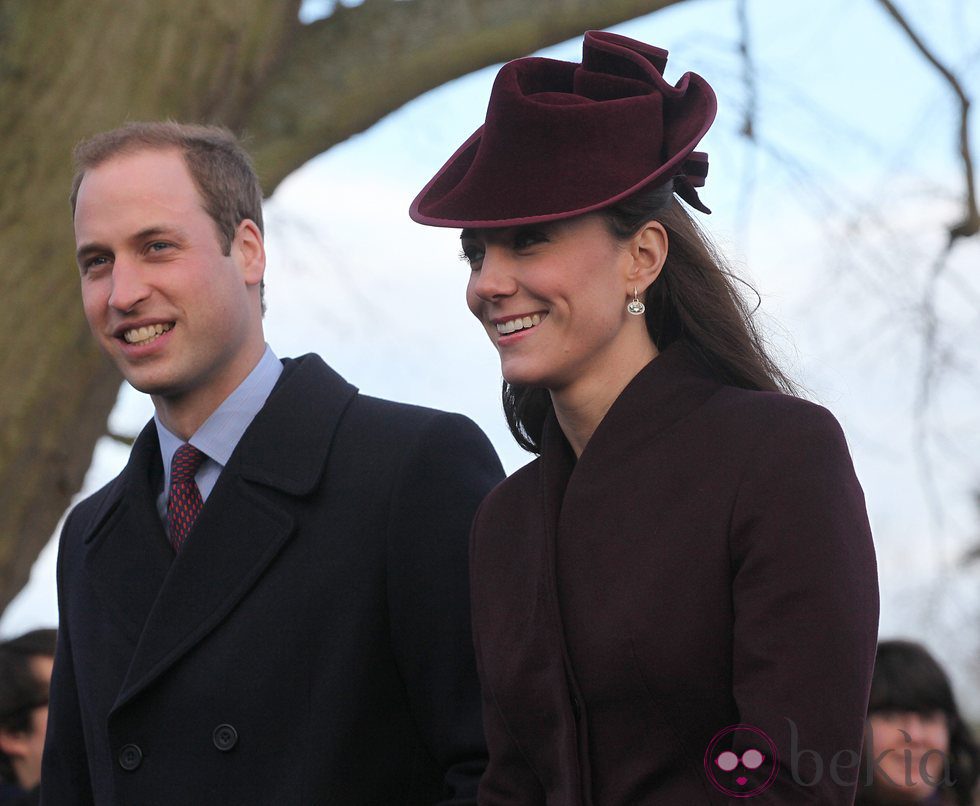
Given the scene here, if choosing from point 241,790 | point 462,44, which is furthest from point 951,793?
point 462,44

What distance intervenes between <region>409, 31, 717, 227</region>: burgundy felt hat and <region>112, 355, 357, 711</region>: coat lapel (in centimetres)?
60

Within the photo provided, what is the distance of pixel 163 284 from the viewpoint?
120 inches

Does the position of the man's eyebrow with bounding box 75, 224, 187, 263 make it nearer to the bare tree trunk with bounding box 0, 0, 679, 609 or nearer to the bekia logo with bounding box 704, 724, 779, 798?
the bekia logo with bounding box 704, 724, 779, 798

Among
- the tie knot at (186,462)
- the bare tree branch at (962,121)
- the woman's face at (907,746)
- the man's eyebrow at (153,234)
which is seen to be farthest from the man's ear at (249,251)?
the bare tree branch at (962,121)

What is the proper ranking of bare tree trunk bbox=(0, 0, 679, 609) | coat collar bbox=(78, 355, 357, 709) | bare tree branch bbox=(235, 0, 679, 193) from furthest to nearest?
bare tree branch bbox=(235, 0, 679, 193) → bare tree trunk bbox=(0, 0, 679, 609) → coat collar bbox=(78, 355, 357, 709)

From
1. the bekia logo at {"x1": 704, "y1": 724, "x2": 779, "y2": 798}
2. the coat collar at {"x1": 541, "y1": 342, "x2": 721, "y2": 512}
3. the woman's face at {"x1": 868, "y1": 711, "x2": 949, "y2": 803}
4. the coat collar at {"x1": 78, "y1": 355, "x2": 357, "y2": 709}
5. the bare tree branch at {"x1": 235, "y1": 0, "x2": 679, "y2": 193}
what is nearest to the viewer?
the bekia logo at {"x1": 704, "y1": 724, "x2": 779, "y2": 798}

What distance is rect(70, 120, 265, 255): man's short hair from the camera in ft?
10.5

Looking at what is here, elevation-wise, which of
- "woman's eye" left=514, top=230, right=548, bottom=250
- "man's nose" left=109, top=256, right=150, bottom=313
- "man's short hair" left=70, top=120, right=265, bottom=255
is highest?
"man's short hair" left=70, top=120, right=265, bottom=255

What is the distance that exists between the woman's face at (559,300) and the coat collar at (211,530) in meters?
0.64

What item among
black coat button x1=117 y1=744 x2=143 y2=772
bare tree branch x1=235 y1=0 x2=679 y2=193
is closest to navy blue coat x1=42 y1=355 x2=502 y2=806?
black coat button x1=117 y1=744 x2=143 y2=772

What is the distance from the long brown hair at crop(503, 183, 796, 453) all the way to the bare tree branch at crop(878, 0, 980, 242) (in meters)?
4.07

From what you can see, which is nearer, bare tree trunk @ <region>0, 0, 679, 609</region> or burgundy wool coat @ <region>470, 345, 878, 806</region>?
burgundy wool coat @ <region>470, 345, 878, 806</region>

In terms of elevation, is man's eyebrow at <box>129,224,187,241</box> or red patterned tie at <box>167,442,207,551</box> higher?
man's eyebrow at <box>129,224,187,241</box>

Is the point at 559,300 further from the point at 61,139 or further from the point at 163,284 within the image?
the point at 61,139
